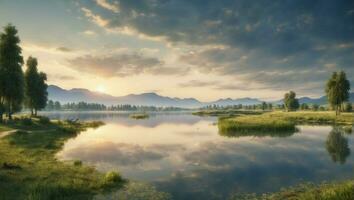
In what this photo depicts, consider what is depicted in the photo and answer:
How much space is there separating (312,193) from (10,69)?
2740 inches

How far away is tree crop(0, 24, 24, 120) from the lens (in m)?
57.7

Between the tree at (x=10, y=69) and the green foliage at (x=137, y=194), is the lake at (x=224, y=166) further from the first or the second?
the tree at (x=10, y=69)

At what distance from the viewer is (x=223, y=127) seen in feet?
214

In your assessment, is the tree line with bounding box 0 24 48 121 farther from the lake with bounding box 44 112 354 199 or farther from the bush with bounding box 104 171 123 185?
the bush with bounding box 104 171 123 185

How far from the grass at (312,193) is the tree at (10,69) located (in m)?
62.8

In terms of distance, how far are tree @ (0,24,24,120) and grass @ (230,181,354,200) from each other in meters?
62.8

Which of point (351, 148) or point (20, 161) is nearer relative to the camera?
point (20, 161)

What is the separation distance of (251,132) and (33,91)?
72182 millimetres

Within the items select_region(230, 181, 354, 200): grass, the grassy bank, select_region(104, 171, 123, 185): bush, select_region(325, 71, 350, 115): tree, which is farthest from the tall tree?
select_region(325, 71, 350, 115): tree

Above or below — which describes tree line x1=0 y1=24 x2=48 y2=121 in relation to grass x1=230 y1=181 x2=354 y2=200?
above

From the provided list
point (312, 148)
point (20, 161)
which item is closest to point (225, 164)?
point (312, 148)

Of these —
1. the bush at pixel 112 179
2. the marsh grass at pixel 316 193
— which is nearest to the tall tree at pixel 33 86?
the bush at pixel 112 179

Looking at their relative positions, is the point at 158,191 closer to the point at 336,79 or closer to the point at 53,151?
the point at 53,151

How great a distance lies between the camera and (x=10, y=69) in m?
59.4
